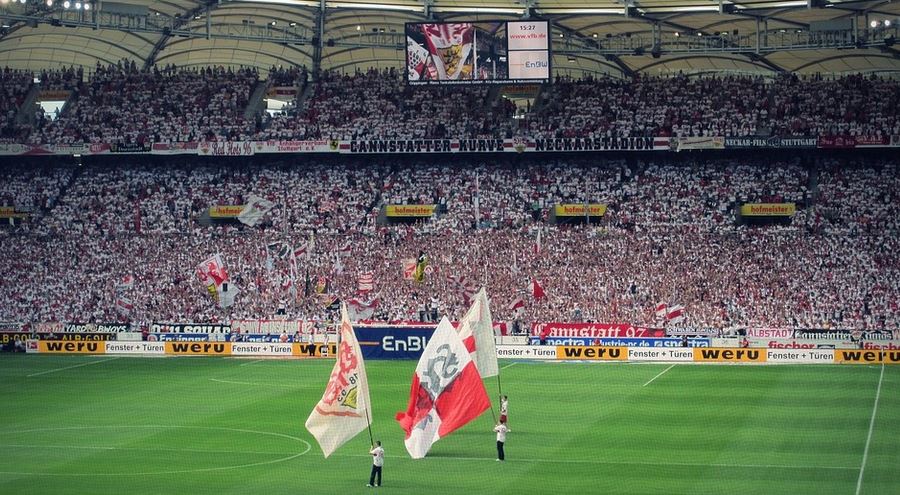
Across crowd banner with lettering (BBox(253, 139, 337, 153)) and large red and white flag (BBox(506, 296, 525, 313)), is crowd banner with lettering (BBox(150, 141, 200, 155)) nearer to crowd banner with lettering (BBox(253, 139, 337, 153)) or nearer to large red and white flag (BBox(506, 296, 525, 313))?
crowd banner with lettering (BBox(253, 139, 337, 153))

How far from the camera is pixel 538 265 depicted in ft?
208

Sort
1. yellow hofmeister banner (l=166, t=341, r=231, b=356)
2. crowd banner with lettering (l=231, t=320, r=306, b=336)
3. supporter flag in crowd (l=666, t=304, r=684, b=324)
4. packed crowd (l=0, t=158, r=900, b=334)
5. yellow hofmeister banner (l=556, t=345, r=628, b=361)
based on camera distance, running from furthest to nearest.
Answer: packed crowd (l=0, t=158, r=900, b=334) → crowd banner with lettering (l=231, t=320, r=306, b=336) → yellow hofmeister banner (l=166, t=341, r=231, b=356) → supporter flag in crowd (l=666, t=304, r=684, b=324) → yellow hofmeister banner (l=556, t=345, r=628, b=361)

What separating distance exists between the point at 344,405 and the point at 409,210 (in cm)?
4313

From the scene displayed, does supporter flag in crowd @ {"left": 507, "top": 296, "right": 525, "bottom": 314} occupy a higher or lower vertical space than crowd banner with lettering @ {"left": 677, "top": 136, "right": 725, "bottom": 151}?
lower

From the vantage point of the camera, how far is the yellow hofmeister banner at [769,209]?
66000 millimetres

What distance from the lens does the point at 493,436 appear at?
34750 mm

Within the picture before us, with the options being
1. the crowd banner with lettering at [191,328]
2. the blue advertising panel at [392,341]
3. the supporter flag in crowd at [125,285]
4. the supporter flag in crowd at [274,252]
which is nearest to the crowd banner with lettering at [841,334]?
the blue advertising panel at [392,341]

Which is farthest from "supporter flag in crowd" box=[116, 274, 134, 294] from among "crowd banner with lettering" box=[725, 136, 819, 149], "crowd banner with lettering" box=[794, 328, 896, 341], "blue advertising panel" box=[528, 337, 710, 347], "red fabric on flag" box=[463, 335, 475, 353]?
"crowd banner with lettering" box=[725, 136, 819, 149]

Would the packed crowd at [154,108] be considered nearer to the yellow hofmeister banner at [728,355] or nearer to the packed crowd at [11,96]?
the packed crowd at [11,96]

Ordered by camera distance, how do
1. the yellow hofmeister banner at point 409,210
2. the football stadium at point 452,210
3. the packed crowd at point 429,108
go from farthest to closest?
the yellow hofmeister banner at point 409,210, the packed crowd at point 429,108, the football stadium at point 452,210

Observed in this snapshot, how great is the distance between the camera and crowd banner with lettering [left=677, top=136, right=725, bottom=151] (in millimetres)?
68188

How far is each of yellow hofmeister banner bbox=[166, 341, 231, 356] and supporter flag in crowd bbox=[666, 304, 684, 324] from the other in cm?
2146

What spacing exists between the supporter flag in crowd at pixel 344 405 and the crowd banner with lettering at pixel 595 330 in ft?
99.3

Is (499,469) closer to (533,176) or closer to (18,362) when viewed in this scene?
(18,362)
